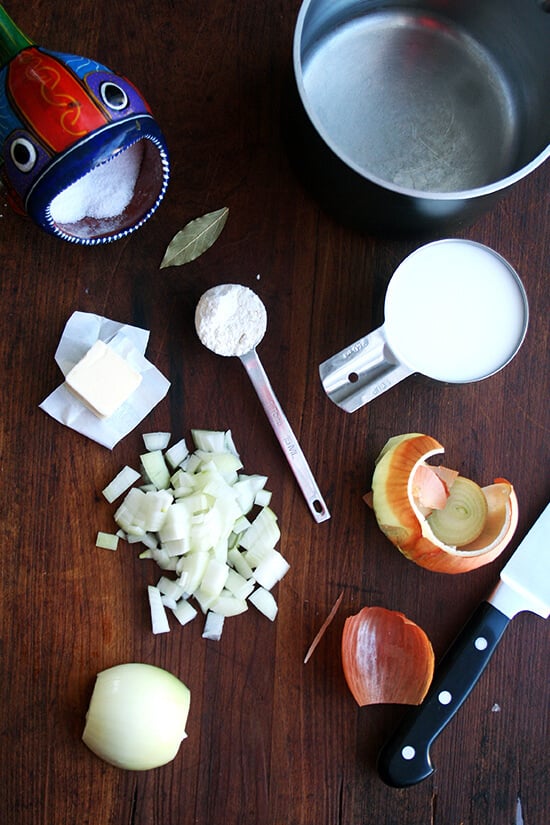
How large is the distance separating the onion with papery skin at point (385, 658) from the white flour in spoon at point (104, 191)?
63cm

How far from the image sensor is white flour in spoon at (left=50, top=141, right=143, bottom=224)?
38.5 inches

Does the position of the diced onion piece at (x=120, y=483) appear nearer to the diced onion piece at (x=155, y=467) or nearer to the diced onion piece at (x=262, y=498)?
the diced onion piece at (x=155, y=467)

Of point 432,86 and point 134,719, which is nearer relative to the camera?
point 134,719

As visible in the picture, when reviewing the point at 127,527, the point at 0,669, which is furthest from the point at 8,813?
the point at 127,527

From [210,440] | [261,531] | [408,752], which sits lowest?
[408,752]

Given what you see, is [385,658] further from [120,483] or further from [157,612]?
[120,483]

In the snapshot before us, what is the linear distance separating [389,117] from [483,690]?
31.7 inches

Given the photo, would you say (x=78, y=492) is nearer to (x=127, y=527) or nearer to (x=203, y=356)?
(x=127, y=527)

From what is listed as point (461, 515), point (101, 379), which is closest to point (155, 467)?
point (101, 379)

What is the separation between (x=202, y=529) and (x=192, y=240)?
1.29 ft

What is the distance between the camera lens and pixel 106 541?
3.48 feet

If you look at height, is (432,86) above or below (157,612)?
above

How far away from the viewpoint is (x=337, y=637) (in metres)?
1.08

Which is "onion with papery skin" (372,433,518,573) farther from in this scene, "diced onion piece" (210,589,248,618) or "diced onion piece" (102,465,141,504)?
"diced onion piece" (102,465,141,504)
